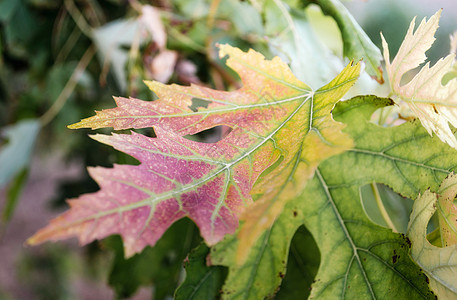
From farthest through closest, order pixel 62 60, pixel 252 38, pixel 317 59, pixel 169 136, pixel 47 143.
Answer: pixel 47 143 → pixel 62 60 → pixel 252 38 → pixel 317 59 → pixel 169 136

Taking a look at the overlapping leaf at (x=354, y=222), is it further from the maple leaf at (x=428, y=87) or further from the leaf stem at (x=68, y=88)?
the leaf stem at (x=68, y=88)

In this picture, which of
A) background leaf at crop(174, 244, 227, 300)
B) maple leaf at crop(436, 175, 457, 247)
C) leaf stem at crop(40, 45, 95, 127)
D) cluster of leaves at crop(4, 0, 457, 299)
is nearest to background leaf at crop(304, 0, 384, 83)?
cluster of leaves at crop(4, 0, 457, 299)

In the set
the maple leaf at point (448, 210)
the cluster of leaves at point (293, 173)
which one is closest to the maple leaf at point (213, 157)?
the cluster of leaves at point (293, 173)

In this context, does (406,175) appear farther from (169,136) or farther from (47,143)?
(47,143)

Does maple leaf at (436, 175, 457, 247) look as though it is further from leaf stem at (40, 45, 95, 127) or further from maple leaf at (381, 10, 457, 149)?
leaf stem at (40, 45, 95, 127)

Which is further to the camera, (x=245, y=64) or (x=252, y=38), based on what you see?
(x=252, y=38)

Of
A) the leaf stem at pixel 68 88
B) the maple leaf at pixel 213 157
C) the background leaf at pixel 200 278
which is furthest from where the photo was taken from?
the leaf stem at pixel 68 88

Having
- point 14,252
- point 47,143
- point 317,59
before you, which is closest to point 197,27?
point 317,59
